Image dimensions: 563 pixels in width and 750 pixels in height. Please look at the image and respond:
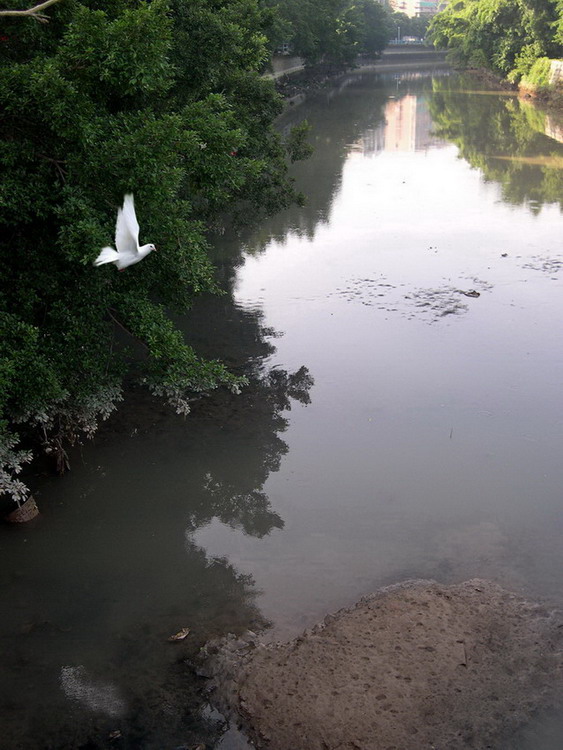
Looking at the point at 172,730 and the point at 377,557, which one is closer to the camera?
the point at 172,730

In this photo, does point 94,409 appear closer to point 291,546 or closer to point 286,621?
point 291,546

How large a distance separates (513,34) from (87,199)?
50.7 m

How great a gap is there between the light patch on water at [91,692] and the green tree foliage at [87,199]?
1867 millimetres

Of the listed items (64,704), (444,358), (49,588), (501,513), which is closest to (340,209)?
(444,358)

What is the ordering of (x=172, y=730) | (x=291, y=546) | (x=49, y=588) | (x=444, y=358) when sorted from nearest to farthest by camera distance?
(x=172, y=730), (x=49, y=588), (x=291, y=546), (x=444, y=358)

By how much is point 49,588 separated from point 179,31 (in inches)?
281

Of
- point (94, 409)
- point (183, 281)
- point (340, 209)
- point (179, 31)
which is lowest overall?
point (340, 209)

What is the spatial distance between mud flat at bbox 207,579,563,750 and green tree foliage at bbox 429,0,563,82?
4256cm

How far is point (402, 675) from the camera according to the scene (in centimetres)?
589

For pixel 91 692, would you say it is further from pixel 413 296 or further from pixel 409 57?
pixel 409 57

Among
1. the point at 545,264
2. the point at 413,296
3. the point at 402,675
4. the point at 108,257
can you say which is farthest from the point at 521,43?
the point at 402,675

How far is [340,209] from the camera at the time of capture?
21.3 metres

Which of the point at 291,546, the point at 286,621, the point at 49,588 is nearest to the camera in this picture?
the point at 286,621

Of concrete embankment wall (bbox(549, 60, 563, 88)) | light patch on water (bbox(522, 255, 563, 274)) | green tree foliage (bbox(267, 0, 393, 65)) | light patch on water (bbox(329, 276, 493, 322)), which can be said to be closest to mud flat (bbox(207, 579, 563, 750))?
light patch on water (bbox(329, 276, 493, 322))
